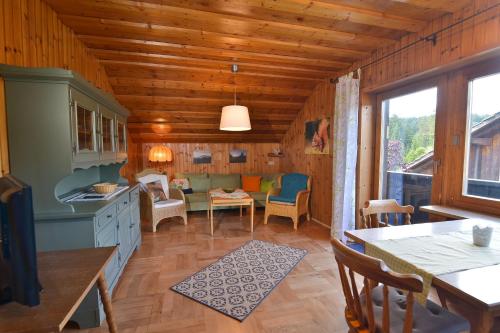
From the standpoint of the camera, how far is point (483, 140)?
84.4 inches

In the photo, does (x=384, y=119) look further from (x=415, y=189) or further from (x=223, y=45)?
(x=223, y=45)

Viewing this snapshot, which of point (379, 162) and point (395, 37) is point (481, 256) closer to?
point (379, 162)

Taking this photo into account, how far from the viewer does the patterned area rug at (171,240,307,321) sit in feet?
6.50

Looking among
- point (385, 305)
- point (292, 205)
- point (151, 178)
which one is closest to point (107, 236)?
point (385, 305)

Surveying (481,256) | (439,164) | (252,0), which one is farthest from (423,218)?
(252,0)

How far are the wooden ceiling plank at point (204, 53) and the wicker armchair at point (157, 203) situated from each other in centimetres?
189

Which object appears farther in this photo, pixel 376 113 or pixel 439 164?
pixel 376 113

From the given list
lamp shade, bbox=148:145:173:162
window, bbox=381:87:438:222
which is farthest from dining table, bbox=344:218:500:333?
lamp shade, bbox=148:145:173:162

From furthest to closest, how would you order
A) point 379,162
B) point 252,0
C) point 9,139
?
point 379,162 < point 252,0 < point 9,139

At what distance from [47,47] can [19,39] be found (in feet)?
1.25

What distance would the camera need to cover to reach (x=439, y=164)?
7.97ft

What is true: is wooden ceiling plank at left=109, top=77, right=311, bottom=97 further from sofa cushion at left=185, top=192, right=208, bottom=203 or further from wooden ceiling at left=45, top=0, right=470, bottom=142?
sofa cushion at left=185, top=192, right=208, bottom=203

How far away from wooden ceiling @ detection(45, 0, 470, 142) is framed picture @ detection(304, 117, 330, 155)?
561 millimetres

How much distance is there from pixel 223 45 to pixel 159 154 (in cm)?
277
